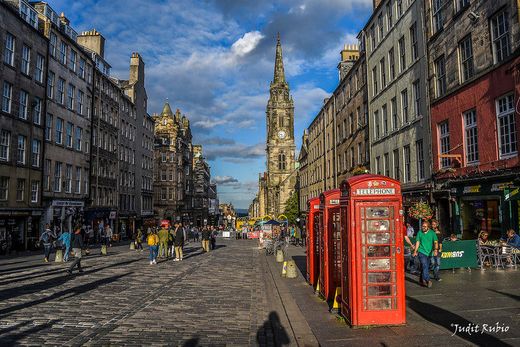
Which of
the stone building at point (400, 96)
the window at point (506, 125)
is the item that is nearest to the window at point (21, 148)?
the stone building at point (400, 96)

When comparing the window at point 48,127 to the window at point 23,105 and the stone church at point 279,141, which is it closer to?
the window at point 23,105

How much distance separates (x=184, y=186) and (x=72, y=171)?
41038 mm

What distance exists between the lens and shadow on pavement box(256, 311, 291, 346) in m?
7.25

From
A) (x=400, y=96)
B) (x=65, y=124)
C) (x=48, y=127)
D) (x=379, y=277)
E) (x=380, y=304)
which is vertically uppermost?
(x=65, y=124)

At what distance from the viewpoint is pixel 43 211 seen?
33.0 metres

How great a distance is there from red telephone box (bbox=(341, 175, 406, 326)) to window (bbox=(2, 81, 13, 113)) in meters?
28.2

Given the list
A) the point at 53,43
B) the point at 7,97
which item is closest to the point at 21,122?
the point at 7,97

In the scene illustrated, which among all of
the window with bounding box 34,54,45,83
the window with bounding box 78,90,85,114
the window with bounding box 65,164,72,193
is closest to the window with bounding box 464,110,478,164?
the window with bounding box 34,54,45,83

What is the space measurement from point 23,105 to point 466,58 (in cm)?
2898

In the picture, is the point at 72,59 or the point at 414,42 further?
the point at 72,59

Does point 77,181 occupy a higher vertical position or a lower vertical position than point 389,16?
lower

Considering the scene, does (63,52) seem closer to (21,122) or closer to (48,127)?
(48,127)

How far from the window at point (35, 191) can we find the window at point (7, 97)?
593cm

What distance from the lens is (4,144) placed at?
28.6m
